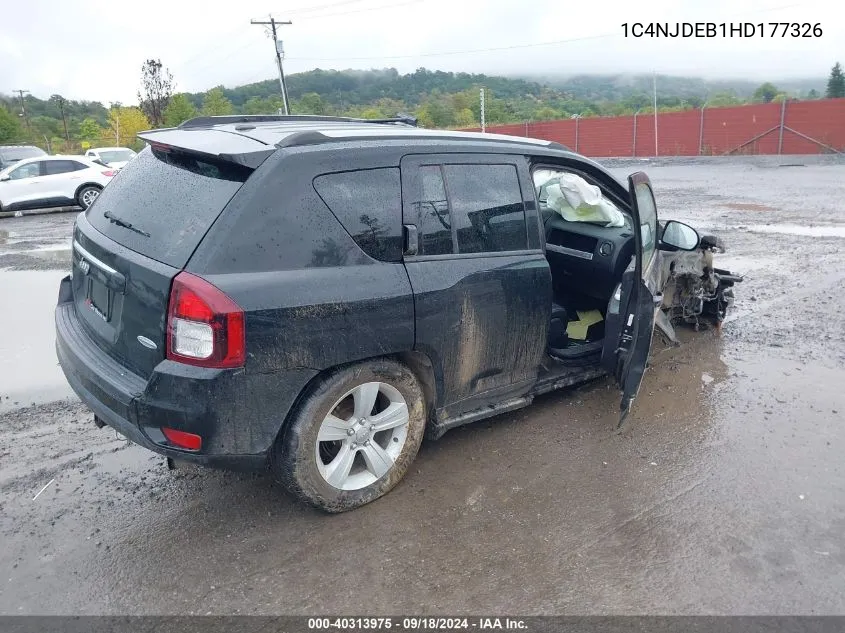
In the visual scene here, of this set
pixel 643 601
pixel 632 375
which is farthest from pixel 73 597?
pixel 632 375

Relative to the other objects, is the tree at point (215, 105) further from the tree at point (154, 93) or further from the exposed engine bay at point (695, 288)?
the exposed engine bay at point (695, 288)

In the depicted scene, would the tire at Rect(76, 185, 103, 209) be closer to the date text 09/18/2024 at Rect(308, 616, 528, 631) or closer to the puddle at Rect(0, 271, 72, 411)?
the puddle at Rect(0, 271, 72, 411)

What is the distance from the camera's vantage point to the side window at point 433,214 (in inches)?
134

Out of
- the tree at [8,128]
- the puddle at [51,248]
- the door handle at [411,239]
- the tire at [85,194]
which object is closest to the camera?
the door handle at [411,239]

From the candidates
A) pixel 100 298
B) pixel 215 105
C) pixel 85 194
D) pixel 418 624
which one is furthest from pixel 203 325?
pixel 215 105

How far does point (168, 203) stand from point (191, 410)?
1023mm

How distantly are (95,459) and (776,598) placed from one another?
353cm

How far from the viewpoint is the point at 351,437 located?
3250mm

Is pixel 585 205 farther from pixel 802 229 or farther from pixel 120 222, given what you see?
pixel 802 229

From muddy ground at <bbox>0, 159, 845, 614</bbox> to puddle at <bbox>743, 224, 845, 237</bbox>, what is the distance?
6190 millimetres

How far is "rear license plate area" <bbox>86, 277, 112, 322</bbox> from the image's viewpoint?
316cm

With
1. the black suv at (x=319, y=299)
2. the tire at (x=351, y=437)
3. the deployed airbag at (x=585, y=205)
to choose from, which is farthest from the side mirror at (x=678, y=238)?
the tire at (x=351, y=437)

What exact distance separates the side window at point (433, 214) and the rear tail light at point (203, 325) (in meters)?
1.06

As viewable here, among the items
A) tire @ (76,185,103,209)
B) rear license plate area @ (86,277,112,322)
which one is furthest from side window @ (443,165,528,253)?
tire @ (76,185,103,209)
